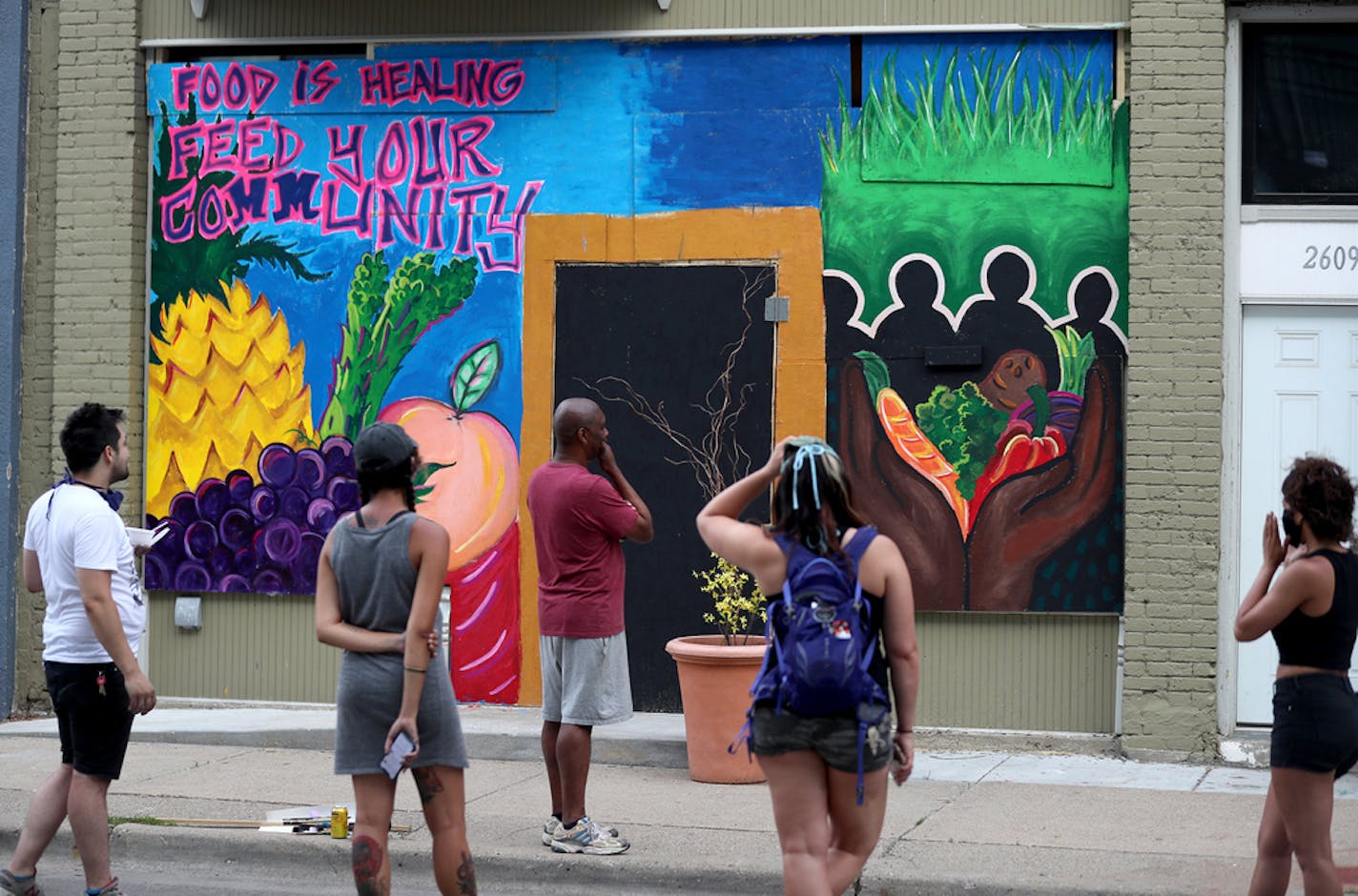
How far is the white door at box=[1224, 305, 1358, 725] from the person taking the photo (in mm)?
9562

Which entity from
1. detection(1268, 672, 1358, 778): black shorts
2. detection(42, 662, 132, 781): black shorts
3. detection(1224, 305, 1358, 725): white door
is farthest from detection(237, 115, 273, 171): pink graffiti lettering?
detection(1268, 672, 1358, 778): black shorts

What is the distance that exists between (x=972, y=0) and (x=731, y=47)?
149cm

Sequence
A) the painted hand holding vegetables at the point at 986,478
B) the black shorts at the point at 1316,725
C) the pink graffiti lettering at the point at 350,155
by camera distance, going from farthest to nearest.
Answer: the pink graffiti lettering at the point at 350,155
the painted hand holding vegetables at the point at 986,478
the black shorts at the point at 1316,725

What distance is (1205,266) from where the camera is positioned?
941cm

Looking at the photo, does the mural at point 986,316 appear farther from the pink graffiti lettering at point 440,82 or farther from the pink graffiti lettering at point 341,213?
the pink graffiti lettering at point 341,213

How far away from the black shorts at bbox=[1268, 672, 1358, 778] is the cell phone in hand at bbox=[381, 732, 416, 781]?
275 cm

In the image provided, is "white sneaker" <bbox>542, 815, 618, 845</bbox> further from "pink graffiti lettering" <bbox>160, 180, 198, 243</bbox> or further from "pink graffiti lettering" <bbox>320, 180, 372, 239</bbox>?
"pink graffiti lettering" <bbox>160, 180, 198, 243</bbox>

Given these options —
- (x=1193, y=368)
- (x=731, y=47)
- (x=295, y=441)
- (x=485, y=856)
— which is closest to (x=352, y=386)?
(x=295, y=441)

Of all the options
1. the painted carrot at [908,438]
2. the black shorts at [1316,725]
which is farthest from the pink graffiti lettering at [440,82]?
the black shorts at [1316,725]

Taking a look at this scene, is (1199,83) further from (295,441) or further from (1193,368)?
(295,441)

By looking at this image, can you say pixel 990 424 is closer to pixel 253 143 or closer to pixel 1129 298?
pixel 1129 298

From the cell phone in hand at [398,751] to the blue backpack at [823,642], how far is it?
1123mm

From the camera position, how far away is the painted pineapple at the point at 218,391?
35.3 feet

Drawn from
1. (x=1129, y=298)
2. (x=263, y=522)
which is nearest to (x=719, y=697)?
(x=1129, y=298)
